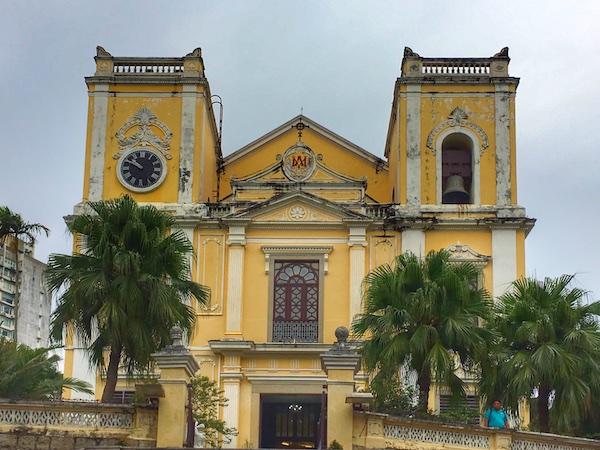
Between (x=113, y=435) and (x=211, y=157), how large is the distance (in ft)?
65.6

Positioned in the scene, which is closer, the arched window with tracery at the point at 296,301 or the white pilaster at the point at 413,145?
the arched window with tracery at the point at 296,301

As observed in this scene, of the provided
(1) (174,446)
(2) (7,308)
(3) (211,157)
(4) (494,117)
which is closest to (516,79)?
(4) (494,117)

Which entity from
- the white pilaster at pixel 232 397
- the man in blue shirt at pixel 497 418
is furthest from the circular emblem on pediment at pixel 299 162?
the man in blue shirt at pixel 497 418

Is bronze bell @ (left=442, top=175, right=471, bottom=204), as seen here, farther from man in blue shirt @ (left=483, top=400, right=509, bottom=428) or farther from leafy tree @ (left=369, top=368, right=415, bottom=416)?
man in blue shirt @ (left=483, top=400, right=509, bottom=428)

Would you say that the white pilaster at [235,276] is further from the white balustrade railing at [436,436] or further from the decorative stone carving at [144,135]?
the white balustrade railing at [436,436]

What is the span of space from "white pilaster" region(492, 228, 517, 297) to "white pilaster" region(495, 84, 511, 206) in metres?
1.07

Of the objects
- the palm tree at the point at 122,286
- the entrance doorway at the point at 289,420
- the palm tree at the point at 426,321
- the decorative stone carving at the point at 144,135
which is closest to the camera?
the palm tree at the point at 122,286

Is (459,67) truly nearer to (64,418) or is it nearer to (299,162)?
(299,162)

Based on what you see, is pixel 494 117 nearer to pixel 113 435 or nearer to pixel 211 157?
pixel 211 157

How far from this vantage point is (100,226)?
28.2m

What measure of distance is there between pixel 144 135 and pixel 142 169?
1.15 metres

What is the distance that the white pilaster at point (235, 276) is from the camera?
37531 millimetres

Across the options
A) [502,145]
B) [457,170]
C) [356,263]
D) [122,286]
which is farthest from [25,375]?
[502,145]

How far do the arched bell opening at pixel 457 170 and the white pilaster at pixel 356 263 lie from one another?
331 cm
